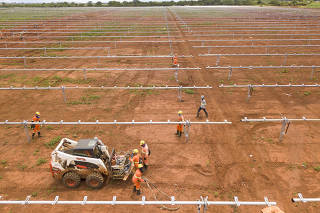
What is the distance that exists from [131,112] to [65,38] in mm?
26682

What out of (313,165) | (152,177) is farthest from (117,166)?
(313,165)

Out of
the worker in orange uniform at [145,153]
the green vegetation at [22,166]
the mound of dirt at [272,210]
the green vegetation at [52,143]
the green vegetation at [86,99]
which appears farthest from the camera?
the green vegetation at [86,99]

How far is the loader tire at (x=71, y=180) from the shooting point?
26.3 feet

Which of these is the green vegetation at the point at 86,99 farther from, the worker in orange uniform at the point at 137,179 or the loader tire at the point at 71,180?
the worker in orange uniform at the point at 137,179

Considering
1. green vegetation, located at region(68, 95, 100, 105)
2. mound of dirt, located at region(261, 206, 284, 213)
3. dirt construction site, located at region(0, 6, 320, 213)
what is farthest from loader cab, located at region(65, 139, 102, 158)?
green vegetation, located at region(68, 95, 100, 105)

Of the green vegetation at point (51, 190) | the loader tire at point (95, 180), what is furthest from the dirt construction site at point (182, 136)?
Result: the loader tire at point (95, 180)

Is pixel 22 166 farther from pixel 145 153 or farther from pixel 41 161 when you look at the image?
pixel 145 153

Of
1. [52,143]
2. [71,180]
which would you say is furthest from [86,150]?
[52,143]

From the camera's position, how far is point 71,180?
26.7ft

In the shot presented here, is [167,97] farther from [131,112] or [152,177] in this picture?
[152,177]

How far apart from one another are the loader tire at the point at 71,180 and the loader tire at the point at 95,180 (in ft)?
1.17

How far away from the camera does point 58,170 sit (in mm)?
8031

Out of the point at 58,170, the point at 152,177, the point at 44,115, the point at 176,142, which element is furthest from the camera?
the point at 44,115

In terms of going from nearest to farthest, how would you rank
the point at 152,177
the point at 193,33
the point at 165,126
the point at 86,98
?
the point at 152,177 < the point at 165,126 < the point at 86,98 < the point at 193,33
